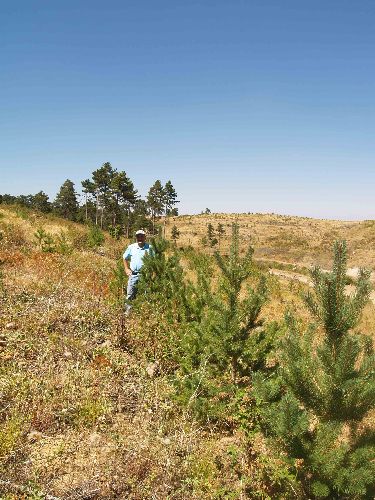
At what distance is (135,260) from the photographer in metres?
7.89

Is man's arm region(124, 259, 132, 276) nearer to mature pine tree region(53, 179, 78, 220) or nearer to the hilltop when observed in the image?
the hilltop

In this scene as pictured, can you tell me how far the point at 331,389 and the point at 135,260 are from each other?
18.1ft

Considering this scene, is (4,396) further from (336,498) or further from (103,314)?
(336,498)

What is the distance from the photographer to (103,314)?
21.8 feet

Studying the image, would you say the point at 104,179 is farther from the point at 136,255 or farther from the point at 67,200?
the point at 136,255

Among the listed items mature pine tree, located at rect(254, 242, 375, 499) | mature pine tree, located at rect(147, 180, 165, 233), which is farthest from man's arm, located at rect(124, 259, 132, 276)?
mature pine tree, located at rect(147, 180, 165, 233)

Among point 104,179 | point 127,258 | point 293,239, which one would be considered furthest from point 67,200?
point 127,258

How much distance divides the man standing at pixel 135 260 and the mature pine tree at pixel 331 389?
4848 mm

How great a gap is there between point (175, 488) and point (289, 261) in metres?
41.7

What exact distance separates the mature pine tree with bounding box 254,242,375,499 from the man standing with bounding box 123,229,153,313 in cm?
485

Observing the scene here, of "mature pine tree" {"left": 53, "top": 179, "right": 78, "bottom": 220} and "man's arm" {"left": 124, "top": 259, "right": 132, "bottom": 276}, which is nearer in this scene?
"man's arm" {"left": 124, "top": 259, "right": 132, "bottom": 276}

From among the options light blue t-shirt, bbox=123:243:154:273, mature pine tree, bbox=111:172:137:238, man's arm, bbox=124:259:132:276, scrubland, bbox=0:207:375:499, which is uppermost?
mature pine tree, bbox=111:172:137:238

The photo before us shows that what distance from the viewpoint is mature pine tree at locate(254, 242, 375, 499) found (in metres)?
2.84

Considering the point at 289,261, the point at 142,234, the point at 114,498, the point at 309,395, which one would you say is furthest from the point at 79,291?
the point at 289,261
